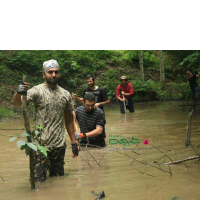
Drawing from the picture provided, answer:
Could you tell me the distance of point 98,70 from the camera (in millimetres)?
28031

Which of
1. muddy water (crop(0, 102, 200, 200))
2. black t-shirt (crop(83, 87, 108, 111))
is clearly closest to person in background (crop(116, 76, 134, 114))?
black t-shirt (crop(83, 87, 108, 111))

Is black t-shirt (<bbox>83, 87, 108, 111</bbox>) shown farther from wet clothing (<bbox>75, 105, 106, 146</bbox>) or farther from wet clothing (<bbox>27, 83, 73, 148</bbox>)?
wet clothing (<bbox>27, 83, 73, 148</bbox>)

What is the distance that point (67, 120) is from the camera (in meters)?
6.08

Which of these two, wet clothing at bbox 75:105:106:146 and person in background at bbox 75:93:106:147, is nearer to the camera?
person in background at bbox 75:93:106:147

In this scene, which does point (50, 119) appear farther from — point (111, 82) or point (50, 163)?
point (111, 82)

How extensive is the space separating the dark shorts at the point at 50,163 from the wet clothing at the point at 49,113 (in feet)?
0.42

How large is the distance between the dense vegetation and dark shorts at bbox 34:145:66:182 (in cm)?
1285

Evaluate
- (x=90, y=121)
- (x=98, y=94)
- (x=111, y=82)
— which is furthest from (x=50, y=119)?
(x=111, y=82)

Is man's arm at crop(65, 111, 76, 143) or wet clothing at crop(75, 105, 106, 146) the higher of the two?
man's arm at crop(65, 111, 76, 143)

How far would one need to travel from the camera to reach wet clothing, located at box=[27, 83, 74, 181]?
564 cm

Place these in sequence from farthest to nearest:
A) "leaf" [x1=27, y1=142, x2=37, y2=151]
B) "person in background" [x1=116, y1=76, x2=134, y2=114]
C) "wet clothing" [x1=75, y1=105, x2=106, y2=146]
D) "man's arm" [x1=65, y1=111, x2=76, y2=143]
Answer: "person in background" [x1=116, y1=76, x2=134, y2=114] < "wet clothing" [x1=75, y1=105, x2=106, y2=146] < "man's arm" [x1=65, y1=111, x2=76, y2=143] < "leaf" [x1=27, y1=142, x2=37, y2=151]
